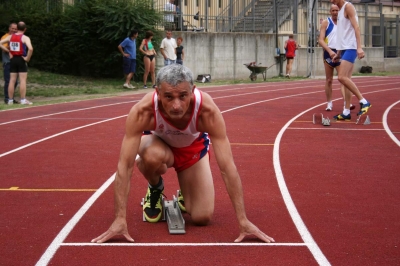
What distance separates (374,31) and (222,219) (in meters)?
31.7

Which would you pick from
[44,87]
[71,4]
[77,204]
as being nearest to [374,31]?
[71,4]

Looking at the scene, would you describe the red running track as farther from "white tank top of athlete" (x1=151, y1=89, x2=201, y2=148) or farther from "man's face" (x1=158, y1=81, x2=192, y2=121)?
"man's face" (x1=158, y1=81, x2=192, y2=121)

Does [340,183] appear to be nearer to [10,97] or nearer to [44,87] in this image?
[10,97]

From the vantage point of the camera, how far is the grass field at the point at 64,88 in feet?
57.1

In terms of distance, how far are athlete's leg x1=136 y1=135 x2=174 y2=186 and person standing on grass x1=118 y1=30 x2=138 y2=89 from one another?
1528cm

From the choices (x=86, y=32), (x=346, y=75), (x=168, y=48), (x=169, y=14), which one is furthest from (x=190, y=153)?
(x=169, y=14)

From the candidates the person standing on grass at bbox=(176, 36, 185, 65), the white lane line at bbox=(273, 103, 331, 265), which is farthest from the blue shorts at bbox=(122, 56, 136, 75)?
the white lane line at bbox=(273, 103, 331, 265)

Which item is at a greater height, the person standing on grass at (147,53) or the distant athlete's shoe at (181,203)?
the person standing on grass at (147,53)

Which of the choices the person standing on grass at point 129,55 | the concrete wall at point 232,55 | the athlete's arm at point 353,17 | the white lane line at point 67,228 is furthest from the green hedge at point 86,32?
the white lane line at point 67,228

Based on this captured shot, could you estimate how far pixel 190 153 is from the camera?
5.68 m

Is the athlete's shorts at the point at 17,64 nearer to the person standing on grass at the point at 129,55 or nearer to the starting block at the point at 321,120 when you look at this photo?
the person standing on grass at the point at 129,55

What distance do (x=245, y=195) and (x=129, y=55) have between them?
1500 centimetres

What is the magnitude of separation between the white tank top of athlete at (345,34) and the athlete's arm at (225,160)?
668cm

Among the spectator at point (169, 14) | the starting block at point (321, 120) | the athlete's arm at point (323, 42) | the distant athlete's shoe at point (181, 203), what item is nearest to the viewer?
the distant athlete's shoe at point (181, 203)
